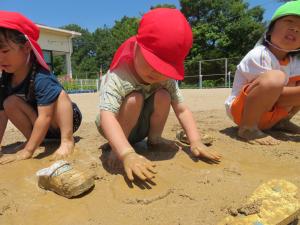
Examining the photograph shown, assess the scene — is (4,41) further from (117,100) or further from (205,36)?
(205,36)

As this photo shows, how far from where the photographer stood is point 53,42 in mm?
17688

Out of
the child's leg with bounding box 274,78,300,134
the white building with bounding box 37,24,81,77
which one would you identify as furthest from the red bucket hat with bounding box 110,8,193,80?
the white building with bounding box 37,24,81,77

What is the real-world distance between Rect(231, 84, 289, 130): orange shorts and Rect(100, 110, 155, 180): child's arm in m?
1.12

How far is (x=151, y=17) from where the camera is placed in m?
1.89

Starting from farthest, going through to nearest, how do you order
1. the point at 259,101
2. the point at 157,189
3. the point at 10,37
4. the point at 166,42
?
1. the point at 259,101
2. the point at 10,37
3. the point at 166,42
4. the point at 157,189

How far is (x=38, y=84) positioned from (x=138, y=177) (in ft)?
3.32

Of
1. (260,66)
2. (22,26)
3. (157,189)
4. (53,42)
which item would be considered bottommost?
(157,189)

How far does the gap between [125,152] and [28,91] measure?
0.93 metres

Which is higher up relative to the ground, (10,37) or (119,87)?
(10,37)

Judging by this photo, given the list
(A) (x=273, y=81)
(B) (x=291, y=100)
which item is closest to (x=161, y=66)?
(A) (x=273, y=81)

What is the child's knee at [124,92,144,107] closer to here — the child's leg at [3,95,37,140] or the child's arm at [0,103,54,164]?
the child's arm at [0,103,54,164]

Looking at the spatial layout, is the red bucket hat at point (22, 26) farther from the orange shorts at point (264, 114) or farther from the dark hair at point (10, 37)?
the orange shorts at point (264, 114)

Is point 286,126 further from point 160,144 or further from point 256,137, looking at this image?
point 160,144

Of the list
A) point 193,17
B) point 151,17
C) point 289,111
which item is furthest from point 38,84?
point 193,17
